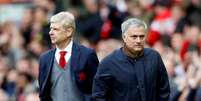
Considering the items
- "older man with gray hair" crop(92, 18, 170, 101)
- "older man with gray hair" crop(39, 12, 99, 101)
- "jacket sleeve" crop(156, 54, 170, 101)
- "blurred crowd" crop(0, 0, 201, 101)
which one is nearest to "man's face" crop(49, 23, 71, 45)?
"older man with gray hair" crop(39, 12, 99, 101)

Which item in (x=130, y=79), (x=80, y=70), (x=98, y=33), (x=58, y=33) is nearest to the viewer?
(x=130, y=79)

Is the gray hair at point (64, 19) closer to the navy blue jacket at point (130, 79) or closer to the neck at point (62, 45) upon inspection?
the neck at point (62, 45)

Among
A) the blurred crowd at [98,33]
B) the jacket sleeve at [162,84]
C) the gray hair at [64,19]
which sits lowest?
the blurred crowd at [98,33]

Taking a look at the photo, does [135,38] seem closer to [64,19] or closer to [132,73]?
[132,73]

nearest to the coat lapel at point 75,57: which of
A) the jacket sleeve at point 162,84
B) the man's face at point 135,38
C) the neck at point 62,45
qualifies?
the neck at point 62,45

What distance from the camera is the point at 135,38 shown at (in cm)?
1104

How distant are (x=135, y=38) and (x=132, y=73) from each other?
0.40 meters

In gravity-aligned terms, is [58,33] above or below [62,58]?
above

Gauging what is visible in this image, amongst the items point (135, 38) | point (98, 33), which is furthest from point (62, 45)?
point (98, 33)

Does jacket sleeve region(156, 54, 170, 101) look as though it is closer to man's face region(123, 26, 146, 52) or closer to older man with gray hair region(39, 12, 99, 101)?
man's face region(123, 26, 146, 52)

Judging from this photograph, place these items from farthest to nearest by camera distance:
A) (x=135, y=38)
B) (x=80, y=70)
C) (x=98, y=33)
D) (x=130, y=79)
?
1. (x=98, y=33)
2. (x=80, y=70)
3. (x=130, y=79)
4. (x=135, y=38)

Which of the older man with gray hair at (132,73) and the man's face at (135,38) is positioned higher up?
the man's face at (135,38)

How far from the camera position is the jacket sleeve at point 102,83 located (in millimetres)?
11187

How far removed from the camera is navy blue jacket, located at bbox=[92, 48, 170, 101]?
11125mm
